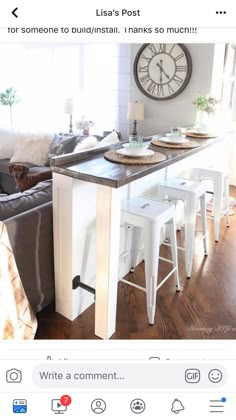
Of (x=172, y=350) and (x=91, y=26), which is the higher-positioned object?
(x=91, y=26)

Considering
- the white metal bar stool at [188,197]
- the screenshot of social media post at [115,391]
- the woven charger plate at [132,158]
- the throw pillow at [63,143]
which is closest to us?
the screenshot of social media post at [115,391]

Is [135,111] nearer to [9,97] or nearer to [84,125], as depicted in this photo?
[84,125]

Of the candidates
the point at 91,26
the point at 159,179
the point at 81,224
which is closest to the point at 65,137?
the point at 159,179

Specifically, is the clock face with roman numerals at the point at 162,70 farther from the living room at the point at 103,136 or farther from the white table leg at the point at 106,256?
the white table leg at the point at 106,256

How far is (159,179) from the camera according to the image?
204 cm

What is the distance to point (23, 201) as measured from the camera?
1447mm

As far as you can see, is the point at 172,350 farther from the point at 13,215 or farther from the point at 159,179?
the point at 159,179

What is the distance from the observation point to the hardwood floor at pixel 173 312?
1465mm

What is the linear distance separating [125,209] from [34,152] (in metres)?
1.87

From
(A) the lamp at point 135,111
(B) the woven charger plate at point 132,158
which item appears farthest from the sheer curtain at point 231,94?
(B) the woven charger plate at point 132,158

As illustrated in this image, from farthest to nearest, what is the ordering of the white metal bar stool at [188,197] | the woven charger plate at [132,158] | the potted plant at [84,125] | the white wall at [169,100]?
the potted plant at [84,125] → the white wall at [169,100] → the white metal bar stool at [188,197] → the woven charger plate at [132,158]

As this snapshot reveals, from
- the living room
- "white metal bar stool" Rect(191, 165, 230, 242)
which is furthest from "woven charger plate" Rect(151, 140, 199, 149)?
"white metal bar stool" Rect(191, 165, 230, 242)

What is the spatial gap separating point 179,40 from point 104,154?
1052 mm

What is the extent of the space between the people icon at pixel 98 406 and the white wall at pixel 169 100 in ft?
9.94
